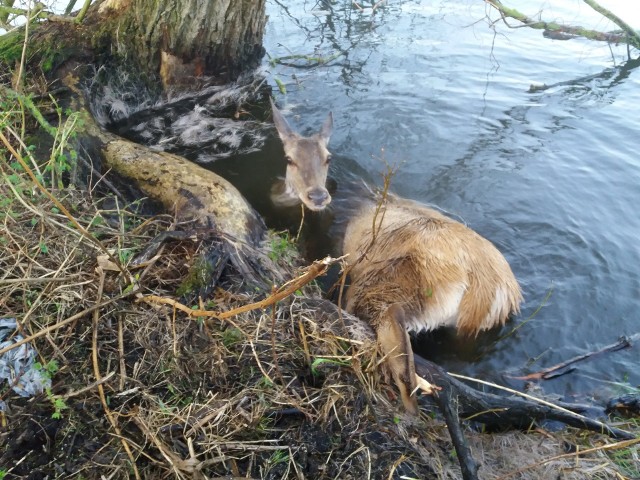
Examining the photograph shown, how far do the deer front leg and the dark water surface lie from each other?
103cm

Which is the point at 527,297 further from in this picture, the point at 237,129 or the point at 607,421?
the point at 237,129

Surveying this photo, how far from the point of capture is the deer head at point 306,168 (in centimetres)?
475

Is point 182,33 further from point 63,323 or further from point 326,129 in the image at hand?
point 63,323

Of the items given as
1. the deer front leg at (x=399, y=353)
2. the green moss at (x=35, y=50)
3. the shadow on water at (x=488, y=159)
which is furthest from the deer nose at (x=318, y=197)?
the green moss at (x=35, y=50)

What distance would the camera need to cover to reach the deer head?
4.75m

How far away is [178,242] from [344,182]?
10.0ft

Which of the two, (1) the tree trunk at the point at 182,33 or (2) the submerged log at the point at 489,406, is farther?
(1) the tree trunk at the point at 182,33

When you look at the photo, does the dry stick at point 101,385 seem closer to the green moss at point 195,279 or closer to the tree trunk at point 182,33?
the green moss at point 195,279

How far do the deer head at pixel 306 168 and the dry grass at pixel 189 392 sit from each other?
2021 millimetres

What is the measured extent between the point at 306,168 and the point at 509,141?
9.39ft

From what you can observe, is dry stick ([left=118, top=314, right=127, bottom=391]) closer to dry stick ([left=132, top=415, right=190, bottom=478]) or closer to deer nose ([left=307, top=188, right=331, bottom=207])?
dry stick ([left=132, top=415, right=190, bottom=478])

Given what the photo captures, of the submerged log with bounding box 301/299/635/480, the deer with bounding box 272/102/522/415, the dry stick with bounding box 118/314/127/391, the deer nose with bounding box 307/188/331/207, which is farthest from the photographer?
the deer nose with bounding box 307/188/331/207

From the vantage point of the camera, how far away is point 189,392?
2223mm

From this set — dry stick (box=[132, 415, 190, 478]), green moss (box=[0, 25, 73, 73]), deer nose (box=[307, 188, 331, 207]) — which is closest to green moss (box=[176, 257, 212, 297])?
dry stick (box=[132, 415, 190, 478])
